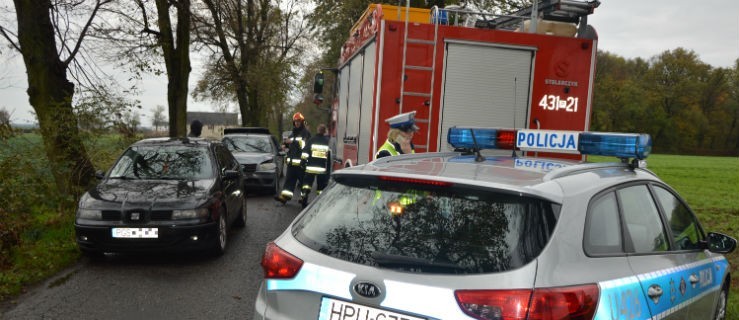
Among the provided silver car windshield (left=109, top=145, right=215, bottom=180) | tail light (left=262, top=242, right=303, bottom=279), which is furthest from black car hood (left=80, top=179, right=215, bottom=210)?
tail light (left=262, top=242, right=303, bottom=279)

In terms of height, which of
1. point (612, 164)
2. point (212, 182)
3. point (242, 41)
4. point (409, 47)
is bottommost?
point (212, 182)

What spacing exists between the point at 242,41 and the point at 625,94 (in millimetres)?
50668

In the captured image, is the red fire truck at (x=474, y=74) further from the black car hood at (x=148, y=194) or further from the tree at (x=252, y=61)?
the tree at (x=252, y=61)

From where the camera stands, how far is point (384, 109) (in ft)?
23.7

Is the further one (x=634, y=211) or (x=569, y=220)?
(x=634, y=211)

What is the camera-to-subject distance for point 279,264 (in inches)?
107

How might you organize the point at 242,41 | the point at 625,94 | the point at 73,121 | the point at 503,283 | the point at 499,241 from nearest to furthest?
1. the point at 503,283
2. the point at 499,241
3. the point at 73,121
4. the point at 242,41
5. the point at 625,94

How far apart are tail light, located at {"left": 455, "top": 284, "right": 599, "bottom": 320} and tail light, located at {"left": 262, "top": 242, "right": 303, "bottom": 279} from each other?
31.9 inches

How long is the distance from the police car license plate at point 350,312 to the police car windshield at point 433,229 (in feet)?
0.60

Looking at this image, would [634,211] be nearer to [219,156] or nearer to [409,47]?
[409,47]

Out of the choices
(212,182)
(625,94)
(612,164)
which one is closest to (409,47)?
(212,182)

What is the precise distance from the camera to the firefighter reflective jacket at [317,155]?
32.3 feet

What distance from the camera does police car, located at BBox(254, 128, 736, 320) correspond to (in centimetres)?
220

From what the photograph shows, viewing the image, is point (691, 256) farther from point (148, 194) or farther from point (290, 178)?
point (290, 178)
